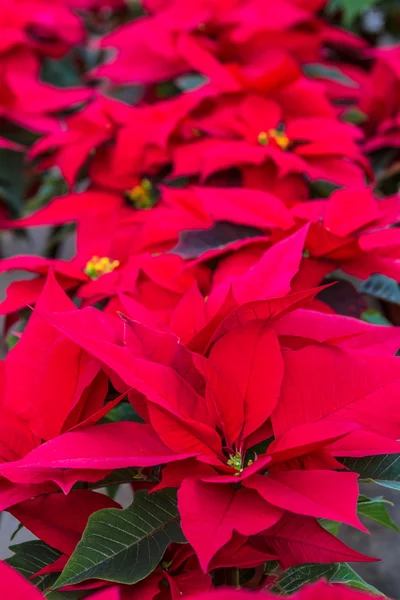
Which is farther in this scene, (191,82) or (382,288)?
(191,82)

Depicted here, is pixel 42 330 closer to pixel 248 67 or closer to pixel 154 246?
pixel 154 246

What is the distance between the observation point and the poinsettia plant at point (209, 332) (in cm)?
35

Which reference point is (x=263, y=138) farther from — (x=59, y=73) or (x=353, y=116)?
(x=59, y=73)

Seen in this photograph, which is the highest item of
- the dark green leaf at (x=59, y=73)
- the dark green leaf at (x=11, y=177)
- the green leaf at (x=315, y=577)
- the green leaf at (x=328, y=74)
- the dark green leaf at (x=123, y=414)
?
the green leaf at (x=328, y=74)

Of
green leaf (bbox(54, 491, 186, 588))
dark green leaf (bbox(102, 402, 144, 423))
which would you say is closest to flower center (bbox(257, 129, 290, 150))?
dark green leaf (bbox(102, 402, 144, 423))

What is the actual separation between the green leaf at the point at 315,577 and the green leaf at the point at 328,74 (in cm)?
62

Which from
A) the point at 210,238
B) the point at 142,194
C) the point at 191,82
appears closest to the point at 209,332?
the point at 210,238

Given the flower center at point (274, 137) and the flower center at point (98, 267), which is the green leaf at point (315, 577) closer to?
the flower center at point (98, 267)

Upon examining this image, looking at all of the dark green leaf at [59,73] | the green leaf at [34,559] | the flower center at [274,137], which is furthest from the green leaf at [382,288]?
the dark green leaf at [59,73]

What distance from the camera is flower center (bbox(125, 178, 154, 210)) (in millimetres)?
704

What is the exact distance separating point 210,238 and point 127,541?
267 millimetres

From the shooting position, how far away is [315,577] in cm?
37

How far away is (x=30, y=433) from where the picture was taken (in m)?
0.39

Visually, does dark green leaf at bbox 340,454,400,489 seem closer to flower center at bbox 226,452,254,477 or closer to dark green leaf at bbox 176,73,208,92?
flower center at bbox 226,452,254,477
